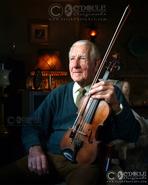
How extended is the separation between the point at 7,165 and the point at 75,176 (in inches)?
10.0

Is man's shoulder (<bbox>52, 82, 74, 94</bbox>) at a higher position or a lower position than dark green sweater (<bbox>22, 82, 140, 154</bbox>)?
higher

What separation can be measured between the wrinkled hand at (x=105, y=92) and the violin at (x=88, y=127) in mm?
14

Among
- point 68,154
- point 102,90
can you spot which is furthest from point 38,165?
point 102,90

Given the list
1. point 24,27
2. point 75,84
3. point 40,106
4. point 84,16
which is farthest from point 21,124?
point 84,16

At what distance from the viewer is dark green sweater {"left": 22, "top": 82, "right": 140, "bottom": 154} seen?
1458 millimetres

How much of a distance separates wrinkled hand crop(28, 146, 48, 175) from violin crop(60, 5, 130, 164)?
0.28ft

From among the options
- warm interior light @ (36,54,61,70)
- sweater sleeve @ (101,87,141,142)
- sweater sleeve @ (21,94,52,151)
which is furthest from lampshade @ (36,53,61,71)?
sweater sleeve @ (101,87,141,142)

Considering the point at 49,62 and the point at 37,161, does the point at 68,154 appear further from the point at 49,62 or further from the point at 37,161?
the point at 49,62

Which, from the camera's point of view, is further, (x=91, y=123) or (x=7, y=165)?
(x=7, y=165)

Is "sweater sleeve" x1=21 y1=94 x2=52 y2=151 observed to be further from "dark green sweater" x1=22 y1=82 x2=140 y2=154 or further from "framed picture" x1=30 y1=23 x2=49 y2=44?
"framed picture" x1=30 y1=23 x2=49 y2=44

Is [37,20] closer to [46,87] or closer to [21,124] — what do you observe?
[46,87]

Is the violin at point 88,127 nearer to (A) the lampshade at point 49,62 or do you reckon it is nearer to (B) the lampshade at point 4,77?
(A) the lampshade at point 49,62

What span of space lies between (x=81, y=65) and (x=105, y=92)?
4.9 inches

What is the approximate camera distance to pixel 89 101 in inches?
57.2
